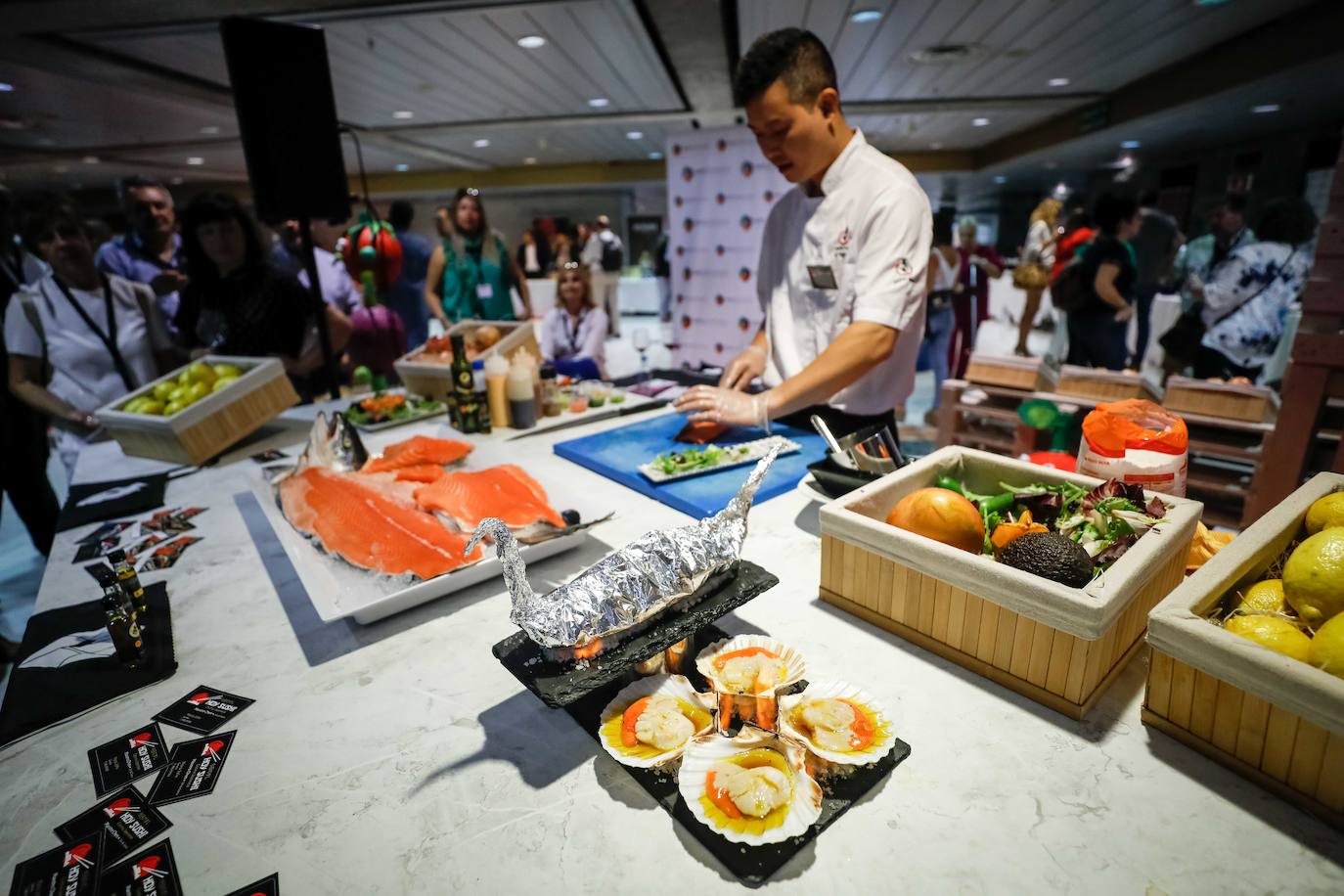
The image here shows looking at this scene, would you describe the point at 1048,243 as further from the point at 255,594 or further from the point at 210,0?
the point at 255,594

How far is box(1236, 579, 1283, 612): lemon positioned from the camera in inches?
33.8

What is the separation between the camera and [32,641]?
1212 millimetres

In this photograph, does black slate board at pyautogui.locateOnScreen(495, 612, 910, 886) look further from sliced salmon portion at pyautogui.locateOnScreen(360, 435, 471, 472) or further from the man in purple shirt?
the man in purple shirt

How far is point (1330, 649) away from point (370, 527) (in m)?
1.58

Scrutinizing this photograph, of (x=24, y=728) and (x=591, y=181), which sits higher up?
(x=591, y=181)

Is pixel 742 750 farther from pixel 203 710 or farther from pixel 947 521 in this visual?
pixel 203 710

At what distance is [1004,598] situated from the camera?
0.91m

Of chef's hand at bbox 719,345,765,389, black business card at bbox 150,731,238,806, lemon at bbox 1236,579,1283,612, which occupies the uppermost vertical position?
chef's hand at bbox 719,345,765,389

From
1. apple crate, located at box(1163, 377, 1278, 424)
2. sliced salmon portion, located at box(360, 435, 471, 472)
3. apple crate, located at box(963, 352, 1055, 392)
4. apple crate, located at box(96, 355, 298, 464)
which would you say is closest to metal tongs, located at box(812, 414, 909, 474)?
sliced salmon portion, located at box(360, 435, 471, 472)

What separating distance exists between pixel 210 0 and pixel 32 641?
12.5ft

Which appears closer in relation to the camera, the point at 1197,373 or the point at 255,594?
the point at 255,594

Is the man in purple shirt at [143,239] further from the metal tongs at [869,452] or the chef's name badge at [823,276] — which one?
the metal tongs at [869,452]

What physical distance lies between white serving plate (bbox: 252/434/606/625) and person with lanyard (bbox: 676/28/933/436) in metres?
0.77

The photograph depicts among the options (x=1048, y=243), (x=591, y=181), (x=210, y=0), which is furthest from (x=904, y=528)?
(x=591, y=181)
